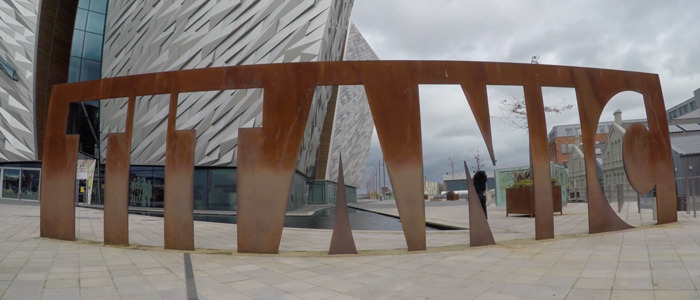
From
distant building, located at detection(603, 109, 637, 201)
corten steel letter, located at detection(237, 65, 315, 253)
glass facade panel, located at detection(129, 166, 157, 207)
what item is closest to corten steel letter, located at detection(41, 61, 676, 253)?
corten steel letter, located at detection(237, 65, 315, 253)

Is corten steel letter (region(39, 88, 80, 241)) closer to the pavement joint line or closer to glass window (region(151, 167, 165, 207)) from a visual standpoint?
the pavement joint line

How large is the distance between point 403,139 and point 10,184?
28.8 metres

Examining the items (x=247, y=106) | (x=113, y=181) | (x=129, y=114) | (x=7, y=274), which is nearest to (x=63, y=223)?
(x=113, y=181)

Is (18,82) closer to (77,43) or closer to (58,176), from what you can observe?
(77,43)

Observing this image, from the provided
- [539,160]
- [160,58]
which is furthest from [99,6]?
[539,160]

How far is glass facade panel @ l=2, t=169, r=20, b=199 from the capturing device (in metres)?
24.0

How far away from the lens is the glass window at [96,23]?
28.3 m

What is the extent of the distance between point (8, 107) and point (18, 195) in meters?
5.75

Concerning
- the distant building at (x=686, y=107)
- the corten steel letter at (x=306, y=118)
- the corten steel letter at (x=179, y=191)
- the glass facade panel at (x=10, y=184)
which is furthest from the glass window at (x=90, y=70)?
the distant building at (x=686, y=107)

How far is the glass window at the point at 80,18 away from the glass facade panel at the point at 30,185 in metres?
10.9

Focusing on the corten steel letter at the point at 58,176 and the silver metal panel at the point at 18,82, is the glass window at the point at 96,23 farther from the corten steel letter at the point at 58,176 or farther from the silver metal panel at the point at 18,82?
the corten steel letter at the point at 58,176

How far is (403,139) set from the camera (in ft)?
21.3

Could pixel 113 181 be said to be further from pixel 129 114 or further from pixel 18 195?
pixel 18 195

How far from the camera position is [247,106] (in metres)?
20.8
